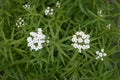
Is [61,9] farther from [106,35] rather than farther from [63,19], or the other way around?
[106,35]

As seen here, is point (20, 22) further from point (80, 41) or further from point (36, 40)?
point (80, 41)

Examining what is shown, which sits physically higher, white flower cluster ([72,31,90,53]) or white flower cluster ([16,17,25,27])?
white flower cluster ([16,17,25,27])

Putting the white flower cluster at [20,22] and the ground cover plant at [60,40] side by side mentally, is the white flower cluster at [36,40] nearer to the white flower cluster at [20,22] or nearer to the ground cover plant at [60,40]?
the ground cover plant at [60,40]

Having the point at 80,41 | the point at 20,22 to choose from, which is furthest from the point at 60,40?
the point at 20,22

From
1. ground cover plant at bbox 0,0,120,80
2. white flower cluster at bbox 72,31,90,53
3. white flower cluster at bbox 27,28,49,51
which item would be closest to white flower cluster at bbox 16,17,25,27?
ground cover plant at bbox 0,0,120,80

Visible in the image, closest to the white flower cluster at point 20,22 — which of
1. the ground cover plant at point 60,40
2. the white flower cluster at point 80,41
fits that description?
the ground cover plant at point 60,40

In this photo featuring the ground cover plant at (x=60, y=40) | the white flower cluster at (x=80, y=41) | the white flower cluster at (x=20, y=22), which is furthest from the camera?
the white flower cluster at (x=20, y=22)

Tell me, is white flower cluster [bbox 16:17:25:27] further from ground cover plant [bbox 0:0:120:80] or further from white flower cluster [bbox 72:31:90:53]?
white flower cluster [bbox 72:31:90:53]

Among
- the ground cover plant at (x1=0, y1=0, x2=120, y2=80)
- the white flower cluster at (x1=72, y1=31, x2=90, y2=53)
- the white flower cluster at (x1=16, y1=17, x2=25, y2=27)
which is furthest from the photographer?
the white flower cluster at (x1=16, y1=17, x2=25, y2=27)

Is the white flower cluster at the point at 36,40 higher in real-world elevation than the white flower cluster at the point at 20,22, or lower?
lower
